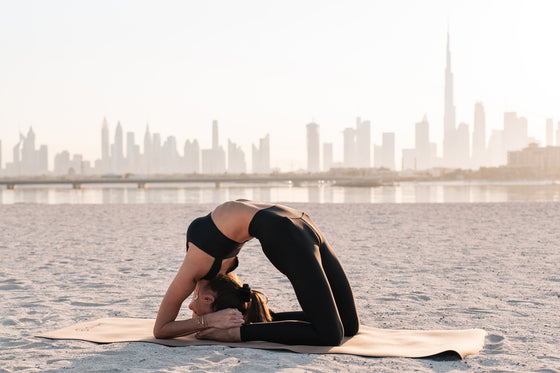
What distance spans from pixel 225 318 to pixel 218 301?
109 millimetres

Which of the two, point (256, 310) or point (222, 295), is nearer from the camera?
point (222, 295)

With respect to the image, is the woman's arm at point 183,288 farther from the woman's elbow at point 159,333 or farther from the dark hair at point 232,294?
the dark hair at point 232,294

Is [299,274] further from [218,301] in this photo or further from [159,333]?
[159,333]

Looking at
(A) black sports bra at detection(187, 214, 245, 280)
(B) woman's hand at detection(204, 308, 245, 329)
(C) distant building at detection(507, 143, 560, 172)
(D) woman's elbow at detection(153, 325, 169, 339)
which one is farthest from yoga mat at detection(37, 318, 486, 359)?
(C) distant building at detection(507, 143, 560, 172)

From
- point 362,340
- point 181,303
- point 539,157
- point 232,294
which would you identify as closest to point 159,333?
point 181,303

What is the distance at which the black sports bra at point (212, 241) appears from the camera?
3.15m

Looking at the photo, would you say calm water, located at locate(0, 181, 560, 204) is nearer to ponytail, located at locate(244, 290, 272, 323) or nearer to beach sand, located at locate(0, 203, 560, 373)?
beach sand, located at locate(0, 203, 560, 373)

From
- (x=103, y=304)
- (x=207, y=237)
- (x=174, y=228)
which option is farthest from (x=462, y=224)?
(x=207, y=237)

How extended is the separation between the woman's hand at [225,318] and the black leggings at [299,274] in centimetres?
6

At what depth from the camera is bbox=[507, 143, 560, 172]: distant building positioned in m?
162

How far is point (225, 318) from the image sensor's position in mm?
3363

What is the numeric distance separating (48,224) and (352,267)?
30.6 feet

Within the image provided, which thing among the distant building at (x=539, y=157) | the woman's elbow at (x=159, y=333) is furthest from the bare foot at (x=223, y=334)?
the distant building at (x=539, y=157)

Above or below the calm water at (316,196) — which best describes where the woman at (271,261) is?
above
